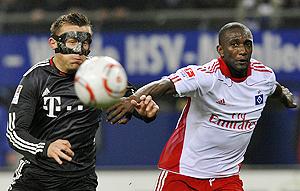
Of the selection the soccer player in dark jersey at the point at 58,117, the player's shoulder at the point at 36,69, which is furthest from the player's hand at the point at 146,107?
the player's shoulder at the point at 36,69

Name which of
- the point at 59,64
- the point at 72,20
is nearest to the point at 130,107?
the point at 59,64

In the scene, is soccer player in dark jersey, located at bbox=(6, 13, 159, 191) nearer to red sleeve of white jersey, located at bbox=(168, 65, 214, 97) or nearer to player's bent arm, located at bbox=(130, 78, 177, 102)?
player's bent arm, located at bbox=(130, 78, 177, 102)

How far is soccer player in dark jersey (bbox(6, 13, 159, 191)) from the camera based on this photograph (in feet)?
22.1

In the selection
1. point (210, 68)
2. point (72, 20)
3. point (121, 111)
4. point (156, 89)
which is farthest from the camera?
point (210, 68)

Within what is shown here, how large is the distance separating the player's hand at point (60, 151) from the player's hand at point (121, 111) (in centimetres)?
38

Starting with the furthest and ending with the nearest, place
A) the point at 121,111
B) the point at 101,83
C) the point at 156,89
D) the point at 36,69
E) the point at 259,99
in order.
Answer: the point at 259,99 → the point at 36,69 → the point at 156,89 → the point at 121,111 → the point at 101,83

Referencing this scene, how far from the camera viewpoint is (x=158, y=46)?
618 inches

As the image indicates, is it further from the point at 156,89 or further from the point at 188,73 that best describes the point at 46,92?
the point at 188,73

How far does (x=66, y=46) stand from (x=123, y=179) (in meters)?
5.48

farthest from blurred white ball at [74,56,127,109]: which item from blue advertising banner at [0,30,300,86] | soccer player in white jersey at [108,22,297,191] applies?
blue advertising banner at [0,30,300,86]

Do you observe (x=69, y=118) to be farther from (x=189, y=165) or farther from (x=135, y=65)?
(x=135, y=65)

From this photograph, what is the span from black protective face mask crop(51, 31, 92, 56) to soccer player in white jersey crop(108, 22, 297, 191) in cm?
87

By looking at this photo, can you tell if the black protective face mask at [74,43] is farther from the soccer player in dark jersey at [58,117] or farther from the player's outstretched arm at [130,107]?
the player's outstretched arm at [130,107]

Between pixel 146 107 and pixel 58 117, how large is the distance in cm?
82
